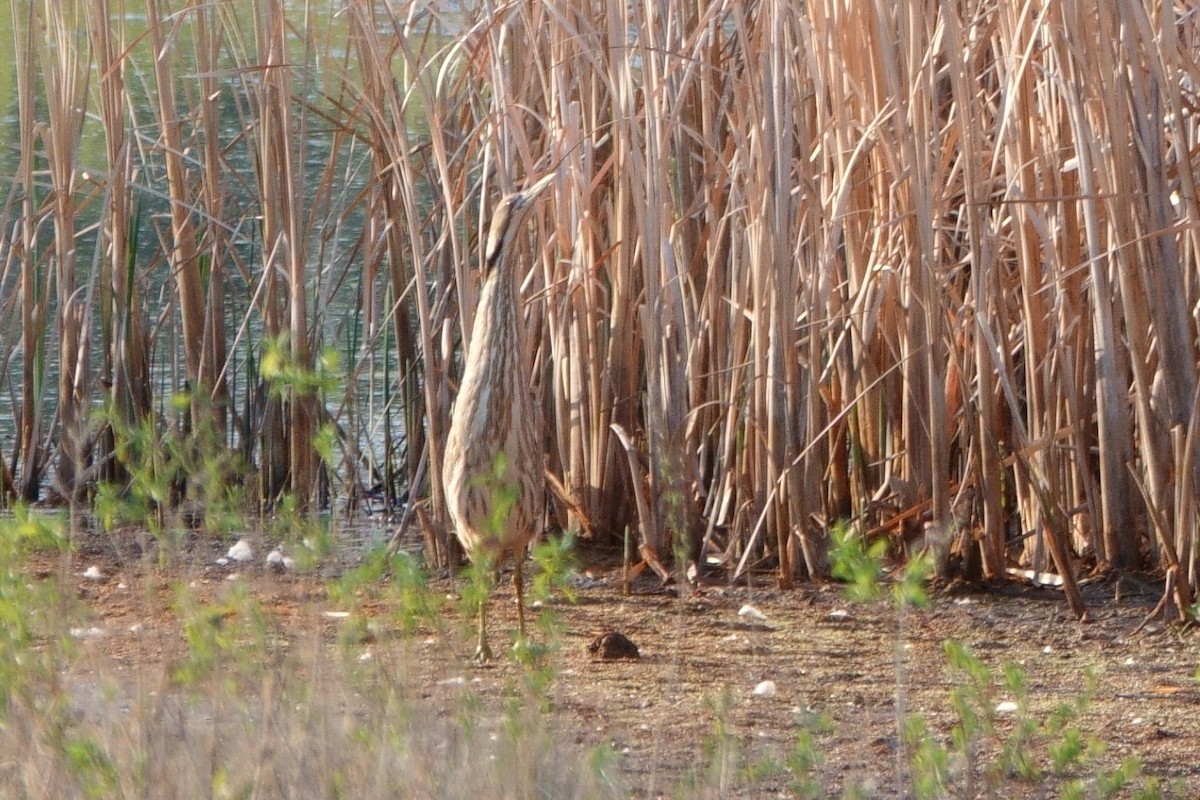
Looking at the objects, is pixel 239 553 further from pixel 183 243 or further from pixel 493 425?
pixel 493 425

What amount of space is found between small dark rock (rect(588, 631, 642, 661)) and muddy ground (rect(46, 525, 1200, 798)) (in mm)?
18

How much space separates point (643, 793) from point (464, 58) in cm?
231

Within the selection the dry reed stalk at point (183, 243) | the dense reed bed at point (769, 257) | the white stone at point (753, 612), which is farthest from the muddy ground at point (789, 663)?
the dry reed stalk at point (183, 243)

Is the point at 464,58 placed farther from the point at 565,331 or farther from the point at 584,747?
the point at 584,747

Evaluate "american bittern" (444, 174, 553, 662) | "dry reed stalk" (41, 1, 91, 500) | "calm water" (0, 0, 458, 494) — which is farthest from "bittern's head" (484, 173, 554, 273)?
"dry reed stalk" (41, 1, 91, 500)

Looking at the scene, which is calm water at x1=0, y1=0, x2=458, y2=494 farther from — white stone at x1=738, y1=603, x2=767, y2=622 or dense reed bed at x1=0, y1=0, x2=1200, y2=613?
white stone at x1=738, y1=603, x2=767, y2=622

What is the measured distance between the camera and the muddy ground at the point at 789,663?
9.63ft

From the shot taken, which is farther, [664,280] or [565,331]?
[565,331]

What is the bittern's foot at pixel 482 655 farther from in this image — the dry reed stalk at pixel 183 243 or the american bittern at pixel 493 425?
the dry reed stalk at pixel 183 243

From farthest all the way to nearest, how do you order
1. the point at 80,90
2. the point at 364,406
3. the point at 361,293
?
Result: the point at 364,406 → the point at 361,293 → the point at 80,90

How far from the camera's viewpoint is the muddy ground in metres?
2.94

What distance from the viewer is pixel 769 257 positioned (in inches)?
148

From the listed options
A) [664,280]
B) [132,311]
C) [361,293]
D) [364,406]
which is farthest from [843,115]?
[364,406]

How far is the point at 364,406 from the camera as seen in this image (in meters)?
6.07
